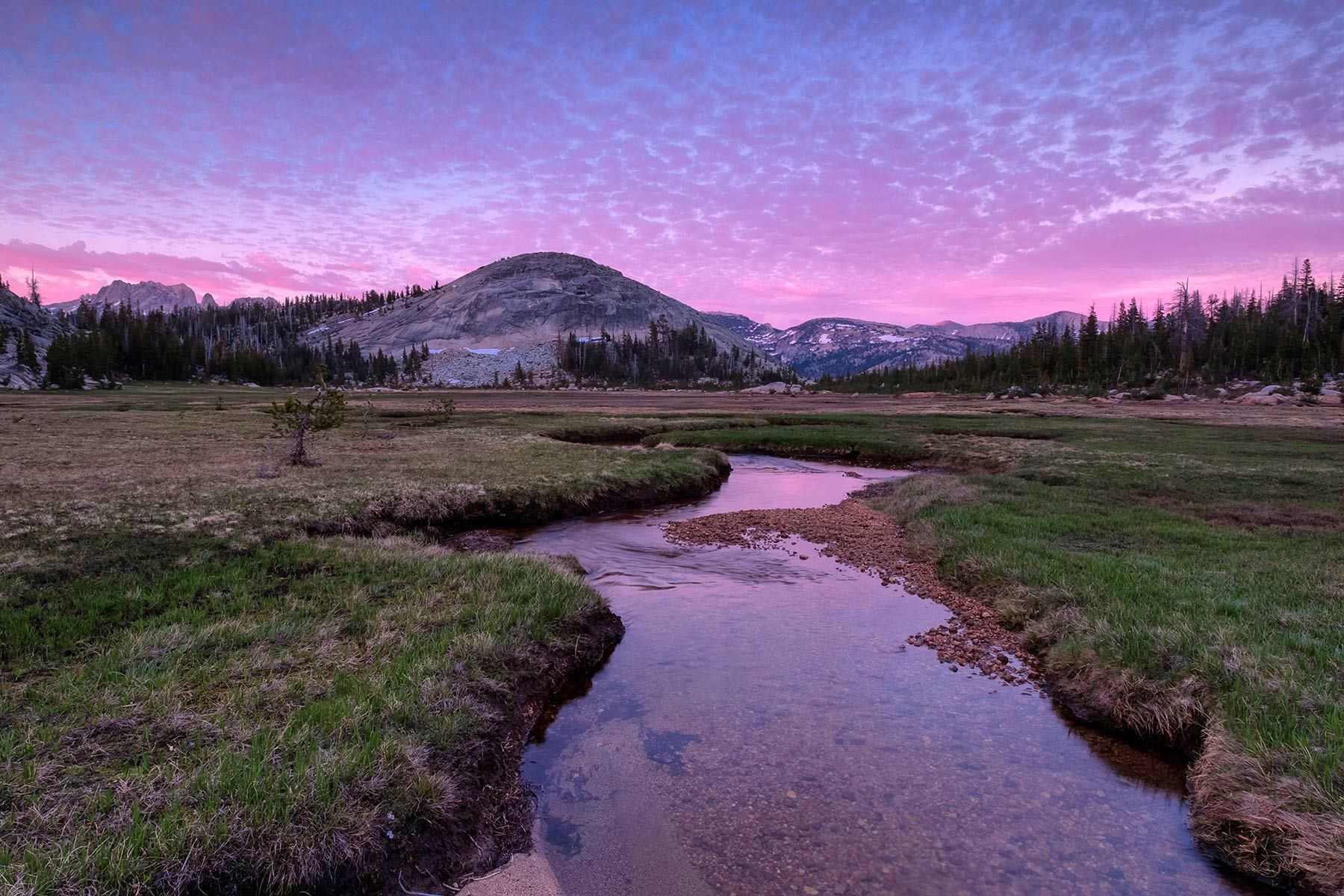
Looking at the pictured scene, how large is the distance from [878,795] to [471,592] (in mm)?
9004

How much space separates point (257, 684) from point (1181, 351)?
169 m

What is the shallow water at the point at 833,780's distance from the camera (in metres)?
7.05

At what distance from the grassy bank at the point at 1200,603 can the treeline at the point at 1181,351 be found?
107014 millimetres

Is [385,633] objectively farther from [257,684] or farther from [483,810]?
[483,810]

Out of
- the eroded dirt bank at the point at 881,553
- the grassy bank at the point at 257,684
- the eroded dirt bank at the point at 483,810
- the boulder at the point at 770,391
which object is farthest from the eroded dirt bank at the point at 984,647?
the boulder at the point at 770,391

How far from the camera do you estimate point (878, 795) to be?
831 cm

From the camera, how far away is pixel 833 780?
8617mm

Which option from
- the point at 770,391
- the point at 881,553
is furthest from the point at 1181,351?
the point at 881,553

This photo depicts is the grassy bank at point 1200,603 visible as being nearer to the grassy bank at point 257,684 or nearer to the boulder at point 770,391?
the grassy bank at point 257,684

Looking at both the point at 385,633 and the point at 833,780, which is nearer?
the point at 833,780

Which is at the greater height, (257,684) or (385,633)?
(257,684)

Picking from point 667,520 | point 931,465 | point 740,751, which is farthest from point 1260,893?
point 931,465

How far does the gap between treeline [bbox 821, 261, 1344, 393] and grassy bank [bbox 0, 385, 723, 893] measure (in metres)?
133

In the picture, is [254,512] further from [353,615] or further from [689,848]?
[689,848]
